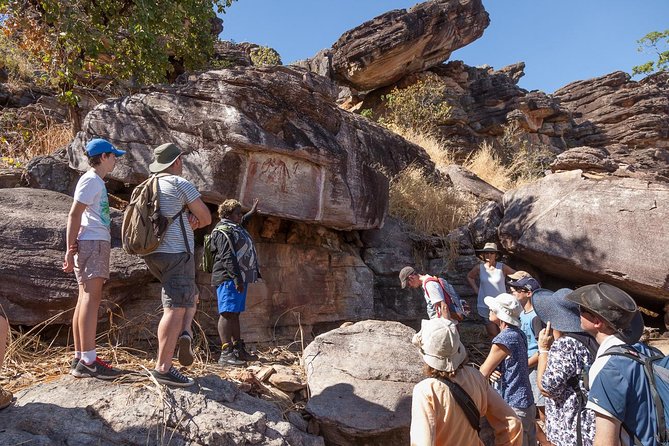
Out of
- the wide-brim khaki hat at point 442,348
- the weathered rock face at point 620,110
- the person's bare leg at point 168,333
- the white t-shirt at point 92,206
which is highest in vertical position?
the weathered rock face at point 620,110

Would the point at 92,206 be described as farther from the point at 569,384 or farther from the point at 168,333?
the point at 569,384

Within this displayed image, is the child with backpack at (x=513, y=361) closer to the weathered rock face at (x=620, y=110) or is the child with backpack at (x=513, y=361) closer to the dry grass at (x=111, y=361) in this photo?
the dry grass at (x=111, y=361)

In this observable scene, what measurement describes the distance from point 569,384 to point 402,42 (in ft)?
49.1

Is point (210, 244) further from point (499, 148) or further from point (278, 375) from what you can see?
point (499, 148)

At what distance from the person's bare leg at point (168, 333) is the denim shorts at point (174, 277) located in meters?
0.05

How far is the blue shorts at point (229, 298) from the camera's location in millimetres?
4883

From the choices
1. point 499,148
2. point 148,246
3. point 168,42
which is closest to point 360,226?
point 148,246

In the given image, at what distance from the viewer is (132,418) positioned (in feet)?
10.8

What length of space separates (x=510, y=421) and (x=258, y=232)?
14.6 ft

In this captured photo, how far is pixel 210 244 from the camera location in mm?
5000

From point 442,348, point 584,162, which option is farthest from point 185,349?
point 584,162

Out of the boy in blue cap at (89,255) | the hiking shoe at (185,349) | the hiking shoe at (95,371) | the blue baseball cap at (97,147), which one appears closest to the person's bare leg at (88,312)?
the boy in blue cap at (89,255)

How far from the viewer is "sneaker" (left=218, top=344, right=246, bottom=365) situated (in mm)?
4902

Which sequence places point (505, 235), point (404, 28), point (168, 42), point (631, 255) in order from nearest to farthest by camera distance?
point (631, 255) < point (505, 235) < point (168, 42) < point (404, 28)
